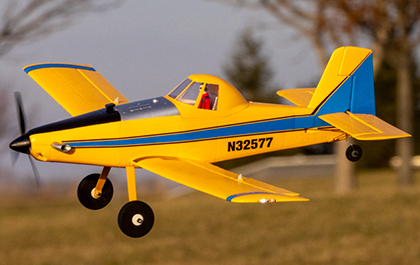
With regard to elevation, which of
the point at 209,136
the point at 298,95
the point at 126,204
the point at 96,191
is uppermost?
the point at 298,95

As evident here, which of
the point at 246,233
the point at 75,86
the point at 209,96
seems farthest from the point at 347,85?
the point at 246,233

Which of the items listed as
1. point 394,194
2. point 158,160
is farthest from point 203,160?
point 394,194

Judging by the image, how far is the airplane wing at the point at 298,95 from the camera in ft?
36.7

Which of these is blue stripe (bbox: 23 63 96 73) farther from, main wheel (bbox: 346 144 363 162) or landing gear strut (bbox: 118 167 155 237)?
main wheel (bbox: 346 144 363 162)

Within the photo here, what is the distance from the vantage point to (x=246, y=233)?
75438mm

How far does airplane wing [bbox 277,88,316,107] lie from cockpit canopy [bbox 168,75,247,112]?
1909 mm

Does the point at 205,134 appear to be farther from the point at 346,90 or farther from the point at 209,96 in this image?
the point at 346,90

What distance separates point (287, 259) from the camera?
232 ft

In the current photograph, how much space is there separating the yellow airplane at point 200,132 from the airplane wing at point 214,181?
0.01m

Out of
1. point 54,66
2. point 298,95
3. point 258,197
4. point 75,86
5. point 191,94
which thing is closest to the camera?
point 258,197

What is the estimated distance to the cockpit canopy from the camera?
31.1ft

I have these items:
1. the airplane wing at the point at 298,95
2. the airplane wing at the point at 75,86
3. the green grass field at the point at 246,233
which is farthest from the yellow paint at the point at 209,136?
the green grass field at the point at 246,233

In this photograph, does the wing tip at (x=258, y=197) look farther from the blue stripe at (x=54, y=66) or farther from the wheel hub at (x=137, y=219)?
the blue stripe at (x=54, y=66)

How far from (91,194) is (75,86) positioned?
2.27 meters
